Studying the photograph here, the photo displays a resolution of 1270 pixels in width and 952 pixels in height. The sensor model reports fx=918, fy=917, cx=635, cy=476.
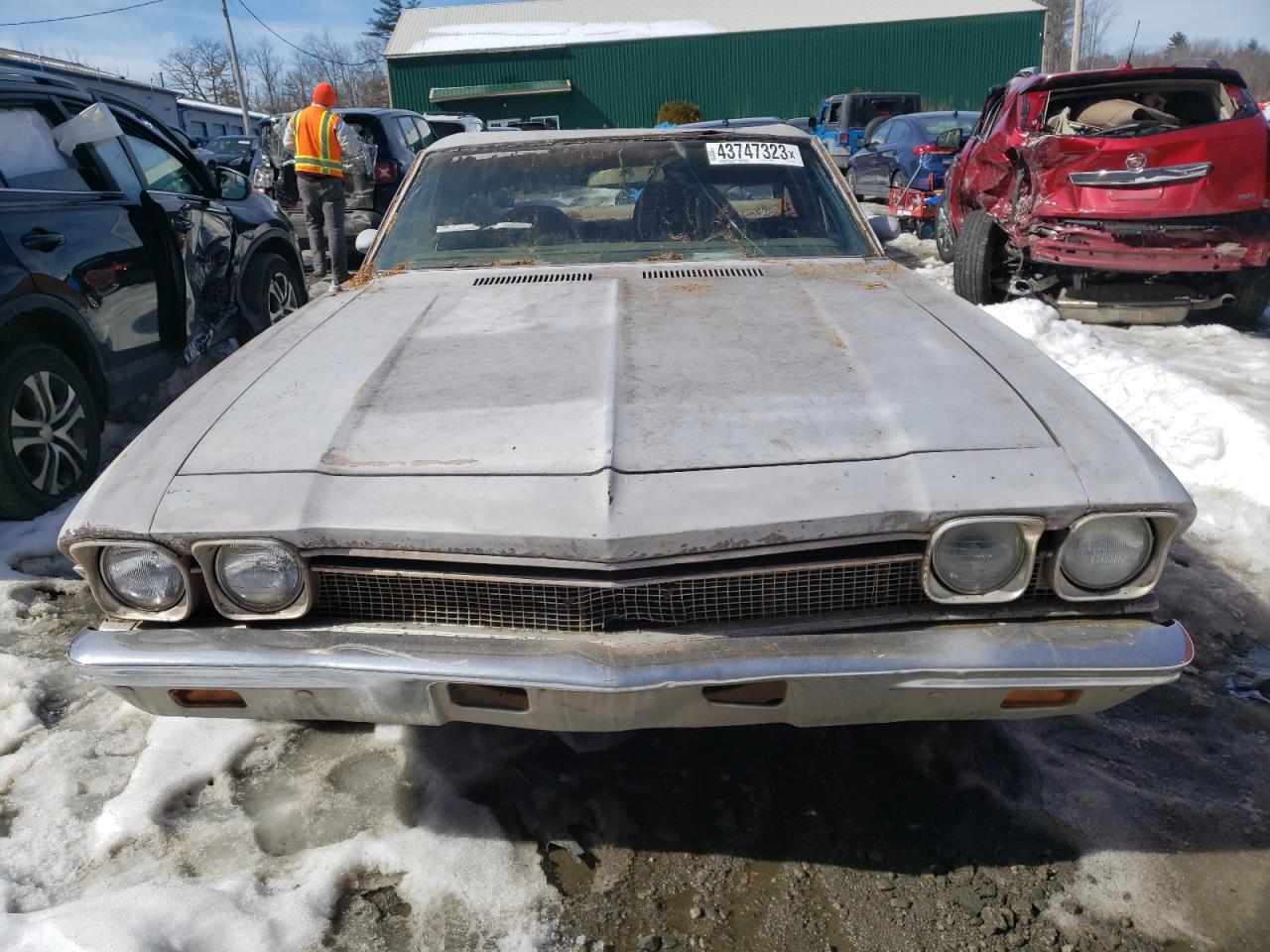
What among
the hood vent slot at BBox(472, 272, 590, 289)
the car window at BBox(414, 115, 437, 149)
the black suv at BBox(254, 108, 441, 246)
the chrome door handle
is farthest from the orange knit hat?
the hood vent slot at BBox(472, 272, 590, 289)

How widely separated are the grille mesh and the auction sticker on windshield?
7.21ft

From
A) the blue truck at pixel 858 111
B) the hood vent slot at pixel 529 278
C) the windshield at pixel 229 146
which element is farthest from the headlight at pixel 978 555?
the windshield at pixel 229 146

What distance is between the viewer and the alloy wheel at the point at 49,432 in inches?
144

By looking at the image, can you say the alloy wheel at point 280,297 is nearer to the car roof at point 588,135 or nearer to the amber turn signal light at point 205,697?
the car roof at point 588,135

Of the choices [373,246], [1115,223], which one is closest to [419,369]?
[373,246]

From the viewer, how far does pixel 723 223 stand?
345 cm

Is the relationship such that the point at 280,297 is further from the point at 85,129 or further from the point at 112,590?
A: the point at 112,590

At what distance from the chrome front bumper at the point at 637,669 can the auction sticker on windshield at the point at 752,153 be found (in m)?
2.29

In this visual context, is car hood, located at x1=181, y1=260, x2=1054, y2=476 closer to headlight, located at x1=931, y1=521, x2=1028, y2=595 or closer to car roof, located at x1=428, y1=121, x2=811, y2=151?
headlight, located at x1=931, y1=521, x2=1028, y2=595

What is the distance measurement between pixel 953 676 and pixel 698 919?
760 millimetres

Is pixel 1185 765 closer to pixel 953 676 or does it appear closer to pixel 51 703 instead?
pixel 953 676

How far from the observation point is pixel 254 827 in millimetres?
2180

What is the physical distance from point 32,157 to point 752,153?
3195mm

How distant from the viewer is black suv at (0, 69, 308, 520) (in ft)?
12.0
